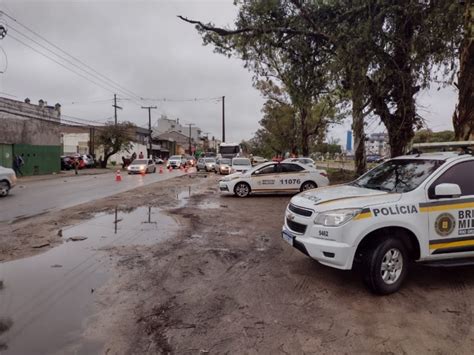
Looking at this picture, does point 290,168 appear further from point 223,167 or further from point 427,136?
point 223,167

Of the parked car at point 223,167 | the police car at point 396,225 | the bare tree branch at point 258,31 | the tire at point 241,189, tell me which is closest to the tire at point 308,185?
the tire at point 241,189

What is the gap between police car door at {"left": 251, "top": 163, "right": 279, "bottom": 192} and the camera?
15.4 metres

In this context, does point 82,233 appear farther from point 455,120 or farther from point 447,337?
point 455,120

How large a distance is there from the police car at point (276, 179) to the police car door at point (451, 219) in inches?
405

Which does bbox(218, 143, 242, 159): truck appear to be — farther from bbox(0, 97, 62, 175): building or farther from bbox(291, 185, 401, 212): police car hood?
bbox(291, 185, 401, 212): police car hood

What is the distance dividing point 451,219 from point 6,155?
29.9 meters

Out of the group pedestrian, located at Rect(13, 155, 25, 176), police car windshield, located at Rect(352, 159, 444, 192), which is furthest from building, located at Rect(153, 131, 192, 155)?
police car windshield, located at Rect(352, 159, 444, 192)

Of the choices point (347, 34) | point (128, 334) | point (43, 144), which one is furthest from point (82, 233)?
point (43, 144)

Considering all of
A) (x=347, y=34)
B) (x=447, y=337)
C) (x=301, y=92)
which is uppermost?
(x=347, y=34)

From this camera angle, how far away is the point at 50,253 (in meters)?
6.49

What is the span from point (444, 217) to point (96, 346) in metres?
4.50

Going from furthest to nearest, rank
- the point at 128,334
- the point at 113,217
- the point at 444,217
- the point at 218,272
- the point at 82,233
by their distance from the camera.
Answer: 1. the point at 113,217
2. the point at 82,233
3. the point at 218,272
4. the point at 444,217
5. the point at 128,334

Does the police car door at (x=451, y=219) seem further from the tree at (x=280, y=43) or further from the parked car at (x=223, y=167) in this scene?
the parked car at (x=223, y=167)

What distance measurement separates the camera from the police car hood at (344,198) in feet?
15.4
